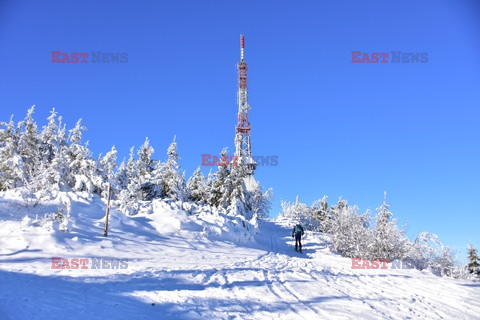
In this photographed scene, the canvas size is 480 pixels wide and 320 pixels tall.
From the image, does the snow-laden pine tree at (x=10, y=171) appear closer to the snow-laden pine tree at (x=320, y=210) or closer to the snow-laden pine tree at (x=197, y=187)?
the snow-laden pine tree at (x=197, y=187)

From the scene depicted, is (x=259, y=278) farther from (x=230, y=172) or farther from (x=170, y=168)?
(x=230, y=172)

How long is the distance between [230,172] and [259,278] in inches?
977

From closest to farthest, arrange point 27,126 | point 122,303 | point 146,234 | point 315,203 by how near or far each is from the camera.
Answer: point 122,303 → point 146,234 → point 27,126 → point 315,203

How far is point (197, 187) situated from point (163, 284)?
28.3m

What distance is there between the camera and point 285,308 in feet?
22.7

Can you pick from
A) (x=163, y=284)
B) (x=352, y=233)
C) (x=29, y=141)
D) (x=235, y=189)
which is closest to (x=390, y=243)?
(x=352, y=233)

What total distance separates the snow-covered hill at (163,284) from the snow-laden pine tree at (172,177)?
13.2 meters

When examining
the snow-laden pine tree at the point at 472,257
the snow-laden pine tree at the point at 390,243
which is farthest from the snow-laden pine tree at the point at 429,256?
the snow-laden pine tree at the point at 472,257

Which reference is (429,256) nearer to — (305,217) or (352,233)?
(352,233)

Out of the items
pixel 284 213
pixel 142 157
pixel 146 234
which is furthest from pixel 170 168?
pixel 284 213

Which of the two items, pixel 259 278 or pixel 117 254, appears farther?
pixel 117 254

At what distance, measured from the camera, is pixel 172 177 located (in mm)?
29719

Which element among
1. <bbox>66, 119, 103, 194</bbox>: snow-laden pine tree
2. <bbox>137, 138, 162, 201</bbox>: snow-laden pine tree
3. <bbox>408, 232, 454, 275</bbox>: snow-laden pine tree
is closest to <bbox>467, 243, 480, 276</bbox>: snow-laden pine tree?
<bbox>408, 232, 454, 275</bbox>: snow-laden pine tree

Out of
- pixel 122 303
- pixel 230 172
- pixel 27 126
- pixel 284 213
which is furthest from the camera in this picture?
pixel 284 213
